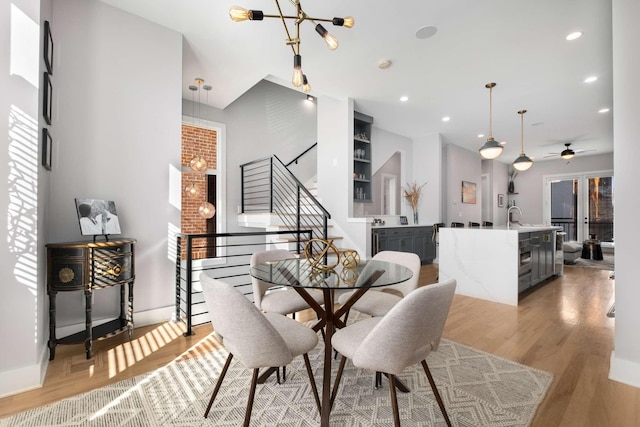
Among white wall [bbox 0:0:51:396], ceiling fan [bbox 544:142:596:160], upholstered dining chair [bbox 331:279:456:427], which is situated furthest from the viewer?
ceiling fan [bbox 544:142:596:160]

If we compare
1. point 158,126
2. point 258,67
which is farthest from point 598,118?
point 158,126

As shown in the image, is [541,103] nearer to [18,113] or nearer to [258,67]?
[258,67]

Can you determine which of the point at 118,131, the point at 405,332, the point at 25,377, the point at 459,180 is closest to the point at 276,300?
the point at 405,332

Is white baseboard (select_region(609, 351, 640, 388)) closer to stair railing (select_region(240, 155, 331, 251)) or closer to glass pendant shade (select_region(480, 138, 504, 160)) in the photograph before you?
glass pendant shade (select_region(480, 138, 504, 160))

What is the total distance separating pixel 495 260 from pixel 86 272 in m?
4.35

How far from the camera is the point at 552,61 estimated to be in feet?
12.0

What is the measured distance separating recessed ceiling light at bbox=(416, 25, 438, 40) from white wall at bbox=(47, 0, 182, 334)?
2.59m

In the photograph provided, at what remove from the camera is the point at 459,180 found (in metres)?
7.82

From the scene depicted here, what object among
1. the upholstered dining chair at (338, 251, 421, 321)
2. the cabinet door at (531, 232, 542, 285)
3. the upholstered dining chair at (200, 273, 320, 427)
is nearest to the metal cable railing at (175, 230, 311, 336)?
the upholstered dining chair at (338, 251, 421, 321)

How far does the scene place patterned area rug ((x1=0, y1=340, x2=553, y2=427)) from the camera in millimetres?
1573

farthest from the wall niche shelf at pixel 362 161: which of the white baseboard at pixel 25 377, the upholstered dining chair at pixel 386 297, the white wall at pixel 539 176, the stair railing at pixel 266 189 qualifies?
the white wall at pixel 539 176

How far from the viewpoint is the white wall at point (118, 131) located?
8.29ft

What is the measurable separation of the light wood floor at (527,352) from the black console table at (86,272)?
0.15 m

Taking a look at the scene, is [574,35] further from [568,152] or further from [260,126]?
[260,126]
